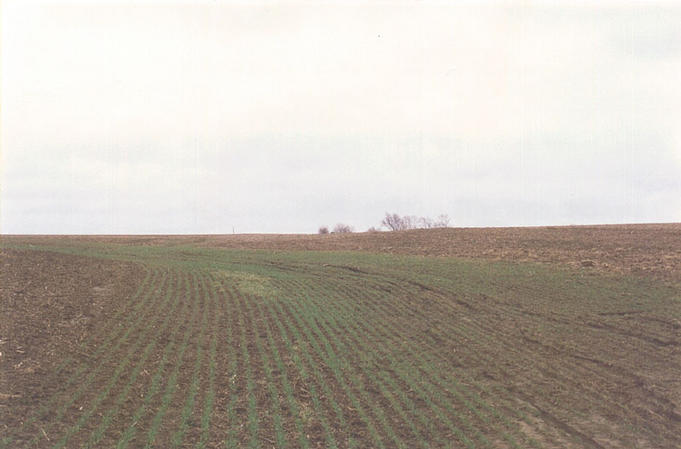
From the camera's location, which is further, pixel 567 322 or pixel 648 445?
pixel 567 322

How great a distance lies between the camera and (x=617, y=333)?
16.7 meters

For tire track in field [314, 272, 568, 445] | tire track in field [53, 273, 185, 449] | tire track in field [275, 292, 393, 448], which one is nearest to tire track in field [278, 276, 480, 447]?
tire track in field [275, 292, 393, 448]

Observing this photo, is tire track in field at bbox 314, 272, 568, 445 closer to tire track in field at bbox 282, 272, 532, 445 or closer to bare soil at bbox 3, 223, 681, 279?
tire track in field at bbox 282, 272, 532, 445

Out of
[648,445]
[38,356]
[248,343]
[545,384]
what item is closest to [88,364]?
[38,356]

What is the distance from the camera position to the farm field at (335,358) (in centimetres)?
944

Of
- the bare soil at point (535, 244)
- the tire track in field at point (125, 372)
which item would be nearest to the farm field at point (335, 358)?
the tire track in field at point (125, 372)

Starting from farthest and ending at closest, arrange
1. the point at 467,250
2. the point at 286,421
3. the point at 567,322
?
1. the point at 467,250
2. the point at 567,322
3. the point at 286,421

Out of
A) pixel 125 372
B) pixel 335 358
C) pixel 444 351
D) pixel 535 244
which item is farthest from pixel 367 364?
pixel 535 244

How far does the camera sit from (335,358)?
13797mm

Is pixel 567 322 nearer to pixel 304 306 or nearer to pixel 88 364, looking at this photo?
pixel 304 306

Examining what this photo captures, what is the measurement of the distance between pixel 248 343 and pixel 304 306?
5483mm

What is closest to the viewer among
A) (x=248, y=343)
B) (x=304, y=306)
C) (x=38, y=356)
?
(x=38, y=356)

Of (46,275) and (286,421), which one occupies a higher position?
(46,275)

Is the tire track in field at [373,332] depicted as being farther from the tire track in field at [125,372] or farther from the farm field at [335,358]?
the tire track in field at [125,372]
